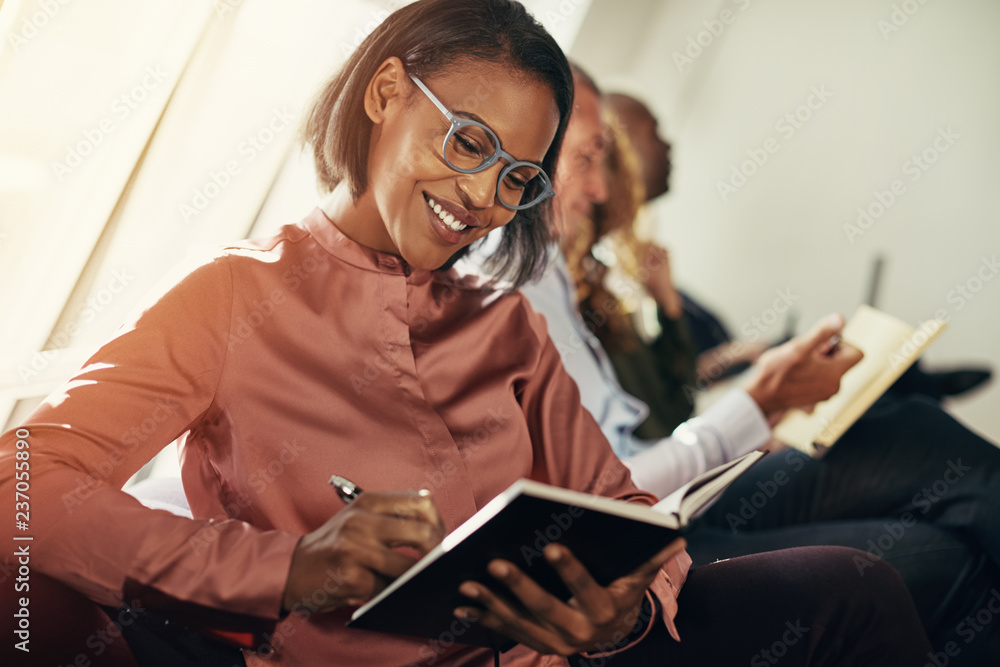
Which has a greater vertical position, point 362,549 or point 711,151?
point 711,151

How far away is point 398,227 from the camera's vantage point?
1055 mm

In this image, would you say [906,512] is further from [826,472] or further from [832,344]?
[832,344]

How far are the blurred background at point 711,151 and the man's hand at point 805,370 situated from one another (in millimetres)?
1121

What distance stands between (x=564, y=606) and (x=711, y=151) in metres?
3.28

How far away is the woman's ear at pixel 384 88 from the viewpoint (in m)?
1.06

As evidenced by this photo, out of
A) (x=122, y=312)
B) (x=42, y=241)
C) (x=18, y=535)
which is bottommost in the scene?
(x=122, y=312)

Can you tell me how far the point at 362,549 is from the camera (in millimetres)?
731

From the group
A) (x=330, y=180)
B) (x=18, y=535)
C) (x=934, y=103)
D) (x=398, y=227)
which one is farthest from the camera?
(x=934, y=103)

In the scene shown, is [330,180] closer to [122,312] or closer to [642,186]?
[122,312]

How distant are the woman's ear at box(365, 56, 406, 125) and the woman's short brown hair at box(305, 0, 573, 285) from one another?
0.06 feet

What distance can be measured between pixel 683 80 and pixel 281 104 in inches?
101

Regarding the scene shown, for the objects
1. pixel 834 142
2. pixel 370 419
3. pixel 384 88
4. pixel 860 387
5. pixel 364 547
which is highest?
pixel 834 142

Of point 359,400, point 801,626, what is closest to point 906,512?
point 801,626

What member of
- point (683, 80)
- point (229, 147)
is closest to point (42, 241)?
point (229, 147)
